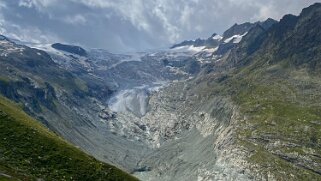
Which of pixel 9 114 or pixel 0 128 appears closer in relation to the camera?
pixel 0 128

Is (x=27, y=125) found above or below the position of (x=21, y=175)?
above

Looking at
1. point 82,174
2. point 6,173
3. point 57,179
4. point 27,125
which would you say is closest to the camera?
point 6,173

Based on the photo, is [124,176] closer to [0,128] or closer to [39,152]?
[39,152]

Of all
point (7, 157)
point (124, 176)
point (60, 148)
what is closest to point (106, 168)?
point (124, 176)

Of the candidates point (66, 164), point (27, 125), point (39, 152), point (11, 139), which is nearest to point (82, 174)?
point (66, 164)

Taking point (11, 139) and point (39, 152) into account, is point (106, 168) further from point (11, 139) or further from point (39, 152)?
point (11, 139)

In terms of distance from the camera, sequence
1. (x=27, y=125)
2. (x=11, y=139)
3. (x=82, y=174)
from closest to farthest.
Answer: (x=82, y=174), (x=11, y=139), (x=27, y=125)
